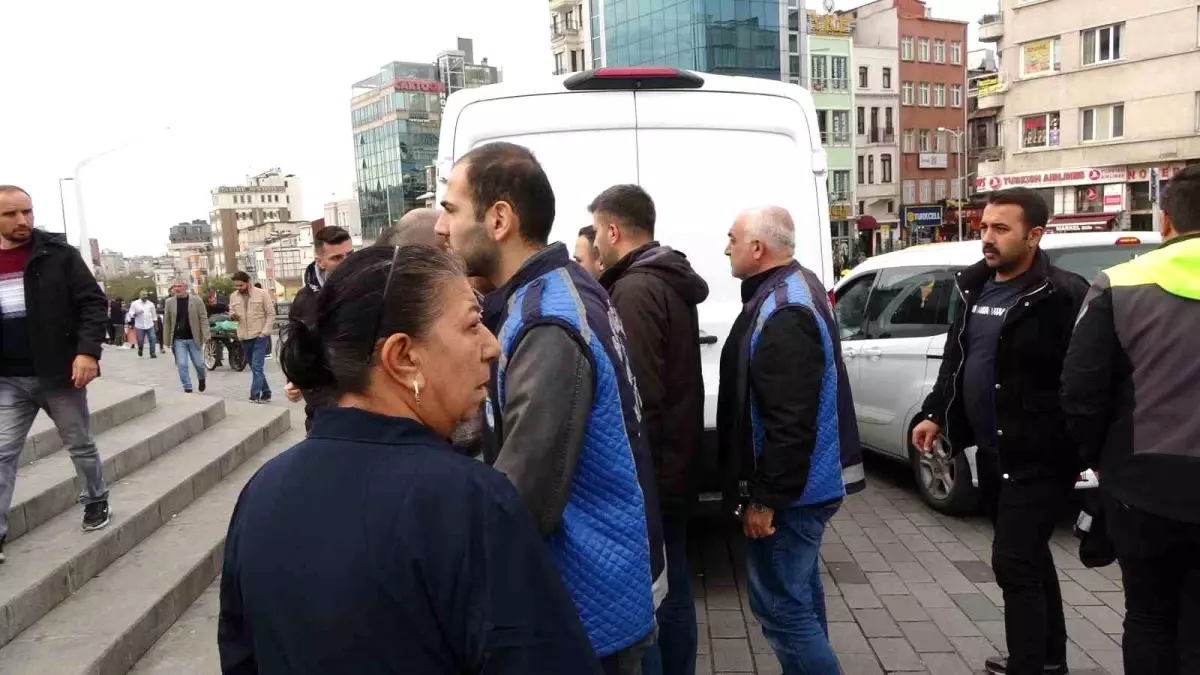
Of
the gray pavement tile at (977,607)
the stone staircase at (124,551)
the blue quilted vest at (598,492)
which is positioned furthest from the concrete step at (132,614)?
the gray pavement tile at (977,607)

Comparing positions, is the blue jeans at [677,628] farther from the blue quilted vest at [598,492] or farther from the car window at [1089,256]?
the car window at [1089,256]

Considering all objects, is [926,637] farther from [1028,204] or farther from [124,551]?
[124,551]

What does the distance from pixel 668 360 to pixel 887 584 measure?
2426mm

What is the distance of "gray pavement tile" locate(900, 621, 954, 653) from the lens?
394cm

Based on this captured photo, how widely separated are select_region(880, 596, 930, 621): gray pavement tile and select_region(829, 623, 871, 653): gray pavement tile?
0.28 meters

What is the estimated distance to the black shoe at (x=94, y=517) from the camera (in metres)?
4.69

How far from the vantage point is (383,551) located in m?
1.12

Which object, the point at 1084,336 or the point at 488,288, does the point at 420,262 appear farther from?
the point at 1084,336

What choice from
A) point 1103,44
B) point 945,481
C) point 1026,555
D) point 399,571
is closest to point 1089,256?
point 945,481

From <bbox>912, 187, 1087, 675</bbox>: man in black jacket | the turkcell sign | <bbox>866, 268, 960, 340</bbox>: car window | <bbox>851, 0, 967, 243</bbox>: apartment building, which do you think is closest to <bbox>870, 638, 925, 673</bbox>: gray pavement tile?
<bbox>912, 187, 1087, 675</bbox>: man in black jacket

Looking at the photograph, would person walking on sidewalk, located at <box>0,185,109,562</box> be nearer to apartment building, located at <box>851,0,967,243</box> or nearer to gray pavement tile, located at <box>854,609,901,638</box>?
gray pavement tile, located at <box>854,609,901,638</box>

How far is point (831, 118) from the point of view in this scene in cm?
6088

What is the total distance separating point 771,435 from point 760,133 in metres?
2.09

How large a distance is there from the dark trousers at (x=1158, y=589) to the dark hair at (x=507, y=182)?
219cm
